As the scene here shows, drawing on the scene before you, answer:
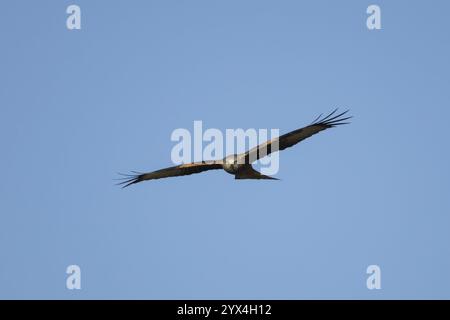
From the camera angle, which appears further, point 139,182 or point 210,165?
point 139,182
